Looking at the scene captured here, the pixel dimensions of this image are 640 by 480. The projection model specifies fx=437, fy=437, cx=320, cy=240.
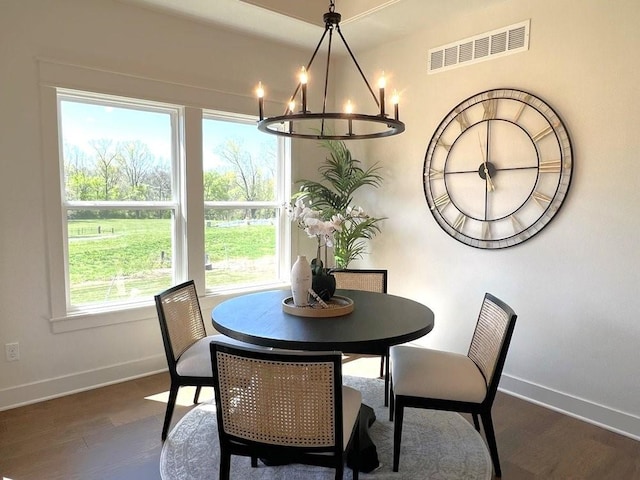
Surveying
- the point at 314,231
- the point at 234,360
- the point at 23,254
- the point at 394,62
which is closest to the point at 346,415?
the point at 234,360

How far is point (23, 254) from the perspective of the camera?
2859 millimetres

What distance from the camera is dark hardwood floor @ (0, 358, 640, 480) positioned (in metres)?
2.22

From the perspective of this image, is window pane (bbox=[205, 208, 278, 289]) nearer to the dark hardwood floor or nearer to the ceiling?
the dark hardwood floor

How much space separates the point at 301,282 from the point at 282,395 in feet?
2.75

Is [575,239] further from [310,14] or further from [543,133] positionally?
[310,14]

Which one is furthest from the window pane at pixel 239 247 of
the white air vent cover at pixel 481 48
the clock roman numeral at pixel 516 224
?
the clock roman numeral at pixel 516 224

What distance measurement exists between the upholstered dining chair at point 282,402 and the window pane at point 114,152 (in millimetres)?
2132

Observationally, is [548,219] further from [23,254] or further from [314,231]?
[23,254]

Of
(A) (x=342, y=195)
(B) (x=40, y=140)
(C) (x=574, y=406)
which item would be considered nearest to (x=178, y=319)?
(B) (x=40, y=140)

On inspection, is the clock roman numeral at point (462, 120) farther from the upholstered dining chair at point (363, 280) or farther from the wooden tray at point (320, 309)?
the wooden tray at point (320, 309)

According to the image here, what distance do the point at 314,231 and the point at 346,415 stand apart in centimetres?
95

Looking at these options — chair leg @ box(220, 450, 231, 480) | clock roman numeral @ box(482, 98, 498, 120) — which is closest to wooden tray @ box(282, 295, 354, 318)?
chair leg @ box(220, 450, 231, 480)

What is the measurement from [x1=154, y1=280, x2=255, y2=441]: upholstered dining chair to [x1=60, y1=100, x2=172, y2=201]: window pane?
108cm

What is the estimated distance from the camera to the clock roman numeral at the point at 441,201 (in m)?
3.55
